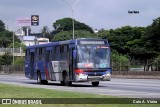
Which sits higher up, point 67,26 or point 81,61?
point 67,26

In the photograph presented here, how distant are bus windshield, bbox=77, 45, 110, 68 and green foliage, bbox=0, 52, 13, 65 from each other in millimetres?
73203

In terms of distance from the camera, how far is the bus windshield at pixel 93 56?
101 ft

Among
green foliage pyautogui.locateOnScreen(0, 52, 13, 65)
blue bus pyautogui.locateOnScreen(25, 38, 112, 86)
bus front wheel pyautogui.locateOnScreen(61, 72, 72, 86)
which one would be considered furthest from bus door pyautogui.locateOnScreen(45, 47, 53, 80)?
green foliage pyautogui.locateOnScreen(0, 52, 13, 65)

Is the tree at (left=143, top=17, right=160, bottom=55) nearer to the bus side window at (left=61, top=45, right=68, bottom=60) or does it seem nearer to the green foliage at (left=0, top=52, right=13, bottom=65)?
the green foliage at (left=0, top=52, right=13, bottom=65)

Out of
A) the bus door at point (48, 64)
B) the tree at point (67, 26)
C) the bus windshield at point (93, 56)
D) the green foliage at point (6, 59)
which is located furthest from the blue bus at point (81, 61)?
the tree at point (67, 26)

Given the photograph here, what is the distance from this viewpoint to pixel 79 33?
4518 inches

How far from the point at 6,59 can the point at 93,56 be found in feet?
248

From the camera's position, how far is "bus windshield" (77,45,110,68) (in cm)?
3081

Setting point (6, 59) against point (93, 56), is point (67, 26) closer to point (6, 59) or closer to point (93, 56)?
point (6, 59)

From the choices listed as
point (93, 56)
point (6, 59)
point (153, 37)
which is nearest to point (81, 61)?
point (93, 56)

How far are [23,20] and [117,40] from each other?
38551 mm

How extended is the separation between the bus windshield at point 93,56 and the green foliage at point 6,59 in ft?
240

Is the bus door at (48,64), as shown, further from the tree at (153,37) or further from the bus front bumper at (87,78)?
the tree at (153,37)

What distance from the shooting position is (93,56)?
30922 millimetres
